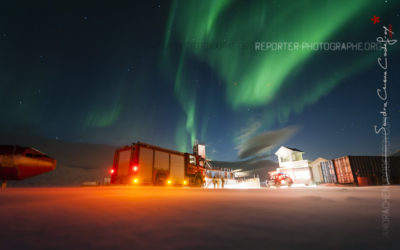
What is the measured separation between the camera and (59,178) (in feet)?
99.8

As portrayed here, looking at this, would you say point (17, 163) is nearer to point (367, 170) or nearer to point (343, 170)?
point (343, 170)

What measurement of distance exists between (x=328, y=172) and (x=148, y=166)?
1029 inches

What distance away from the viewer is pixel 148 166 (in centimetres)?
Result: 1359

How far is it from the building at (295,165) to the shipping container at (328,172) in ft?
10.1

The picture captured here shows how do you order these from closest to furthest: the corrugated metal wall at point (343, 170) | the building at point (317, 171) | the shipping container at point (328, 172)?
the corrugated metal wall at point (343, 170) < the shipping container at point (328, 172) < the building at point (317, 171)

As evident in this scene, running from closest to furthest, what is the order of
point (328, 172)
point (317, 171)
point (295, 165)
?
point (328, 172) < point (317, 171) < point (295, 165)

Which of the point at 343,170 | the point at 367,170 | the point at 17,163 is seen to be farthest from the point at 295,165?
the point at 17,163

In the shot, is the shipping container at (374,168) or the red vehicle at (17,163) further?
the shipping container at (374,168)

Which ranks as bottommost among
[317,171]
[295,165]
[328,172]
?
[328,172]

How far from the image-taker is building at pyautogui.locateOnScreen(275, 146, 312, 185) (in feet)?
→ 98.7

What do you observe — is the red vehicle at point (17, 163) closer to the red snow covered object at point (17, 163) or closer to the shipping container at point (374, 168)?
the red snow covered object at point (17, 163)

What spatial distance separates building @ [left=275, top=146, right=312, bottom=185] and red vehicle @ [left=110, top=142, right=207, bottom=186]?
2336 cm

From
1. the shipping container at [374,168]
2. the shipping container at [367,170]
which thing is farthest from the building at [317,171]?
the shipping container at [374,168]

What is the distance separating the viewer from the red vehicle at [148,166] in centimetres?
1284
